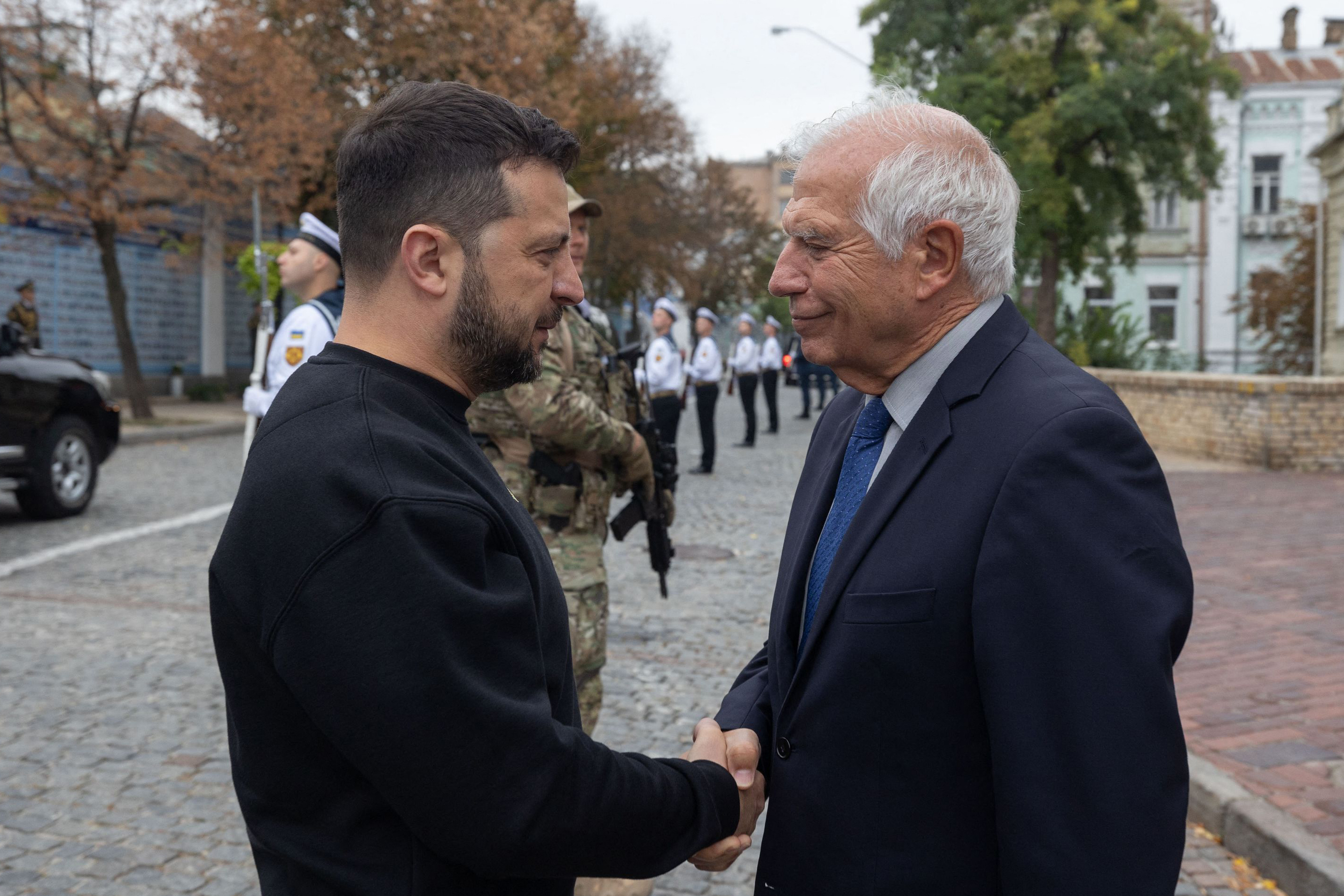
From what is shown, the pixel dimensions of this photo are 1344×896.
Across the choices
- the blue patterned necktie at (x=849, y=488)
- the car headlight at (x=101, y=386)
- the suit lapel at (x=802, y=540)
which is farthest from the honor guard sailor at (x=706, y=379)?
the blue patterned necktie at (x=849, y=488)

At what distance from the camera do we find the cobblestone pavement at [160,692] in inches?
151

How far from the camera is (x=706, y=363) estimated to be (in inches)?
668

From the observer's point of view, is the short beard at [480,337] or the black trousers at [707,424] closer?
the short beard at [480,337]

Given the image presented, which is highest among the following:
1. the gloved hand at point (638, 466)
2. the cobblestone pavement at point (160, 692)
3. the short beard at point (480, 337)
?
the short beard at point (480, 337)

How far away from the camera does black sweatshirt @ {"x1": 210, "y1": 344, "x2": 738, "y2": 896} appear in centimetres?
138

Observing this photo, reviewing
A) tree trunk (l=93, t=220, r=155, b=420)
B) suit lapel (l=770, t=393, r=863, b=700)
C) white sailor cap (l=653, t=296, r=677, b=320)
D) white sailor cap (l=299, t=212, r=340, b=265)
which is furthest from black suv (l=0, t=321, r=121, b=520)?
tree trunk (l=93, t=220, r=155, b=420)

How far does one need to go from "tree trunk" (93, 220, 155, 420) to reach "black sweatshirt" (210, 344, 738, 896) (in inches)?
784

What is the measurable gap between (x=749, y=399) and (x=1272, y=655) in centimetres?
1335

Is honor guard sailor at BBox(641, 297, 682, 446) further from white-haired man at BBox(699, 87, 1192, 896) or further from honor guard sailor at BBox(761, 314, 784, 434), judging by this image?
white-haired man at BBox(699, 87, 1192, 896)

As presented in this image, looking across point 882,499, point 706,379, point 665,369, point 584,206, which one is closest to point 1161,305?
point 706,379

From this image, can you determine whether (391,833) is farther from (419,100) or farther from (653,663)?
(653,663)

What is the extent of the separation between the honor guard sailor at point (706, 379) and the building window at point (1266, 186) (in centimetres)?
3260

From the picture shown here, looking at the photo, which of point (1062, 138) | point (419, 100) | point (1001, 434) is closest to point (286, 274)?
point (419, 100)

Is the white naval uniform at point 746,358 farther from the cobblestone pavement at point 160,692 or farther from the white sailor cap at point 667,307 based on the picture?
the cobblestone pavement at point 160,692
